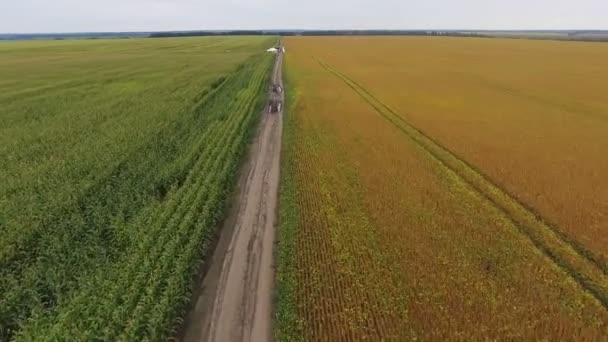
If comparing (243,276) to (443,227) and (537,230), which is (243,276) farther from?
(537,230)

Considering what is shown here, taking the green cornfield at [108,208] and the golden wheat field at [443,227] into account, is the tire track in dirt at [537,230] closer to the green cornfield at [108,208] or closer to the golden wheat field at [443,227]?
the golden wheat field at [443,227]

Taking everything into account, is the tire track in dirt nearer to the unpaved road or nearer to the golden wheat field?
the golden wheat field

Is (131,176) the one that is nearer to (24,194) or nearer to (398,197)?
(24,194)

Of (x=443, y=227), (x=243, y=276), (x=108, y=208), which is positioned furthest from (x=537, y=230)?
(x=108, y=208)

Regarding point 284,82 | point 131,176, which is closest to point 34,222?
point 131,176

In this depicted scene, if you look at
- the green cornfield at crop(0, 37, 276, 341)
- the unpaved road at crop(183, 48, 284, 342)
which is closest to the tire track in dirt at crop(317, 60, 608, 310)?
the unpaved road at crop(183, 48, 284, 342)

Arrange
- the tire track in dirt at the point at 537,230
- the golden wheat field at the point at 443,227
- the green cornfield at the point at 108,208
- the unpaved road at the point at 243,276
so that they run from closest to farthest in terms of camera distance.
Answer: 1. the unpaved road at the point at 243,276
2. the green cornfield at the point at 108,208
3. the golden wheat field at the point at 443,227
4. the tire track in dirt at the point at 537,230

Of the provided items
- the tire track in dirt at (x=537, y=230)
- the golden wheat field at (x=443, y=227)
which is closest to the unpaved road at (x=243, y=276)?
the golden wheat field at (x=443, y=227)
